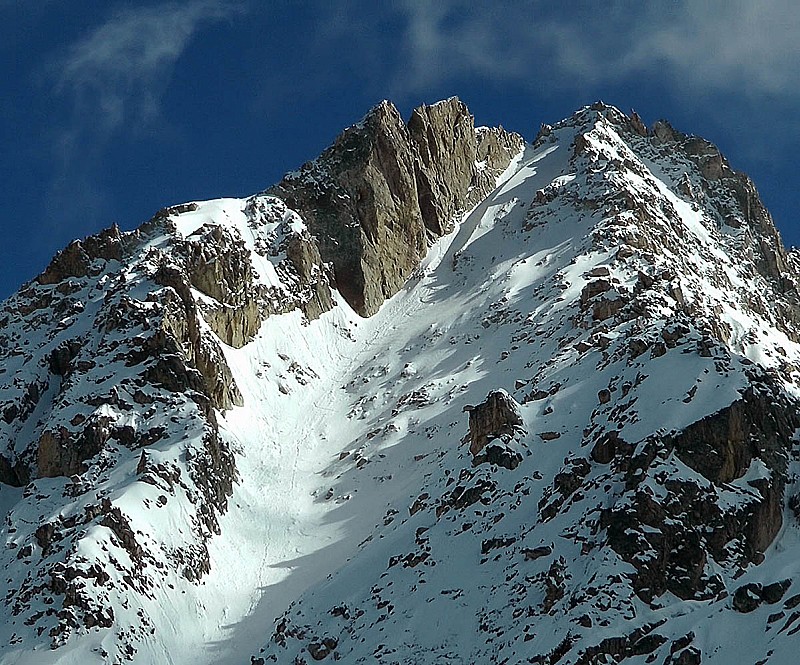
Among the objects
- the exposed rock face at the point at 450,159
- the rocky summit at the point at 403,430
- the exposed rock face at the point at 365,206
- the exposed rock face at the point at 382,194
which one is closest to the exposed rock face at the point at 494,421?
the rocky summit at the point at 403,430

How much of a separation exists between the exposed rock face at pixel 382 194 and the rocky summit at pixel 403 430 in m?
0.40

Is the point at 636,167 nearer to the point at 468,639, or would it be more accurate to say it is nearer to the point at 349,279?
the point at 349,279

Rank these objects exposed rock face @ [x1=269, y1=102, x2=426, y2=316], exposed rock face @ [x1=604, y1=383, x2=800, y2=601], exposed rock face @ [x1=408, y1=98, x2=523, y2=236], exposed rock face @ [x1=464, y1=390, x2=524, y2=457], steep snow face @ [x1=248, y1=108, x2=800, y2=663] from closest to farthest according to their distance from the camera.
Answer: steep snow face @ [x1=248, y1=108, x2=800, y2=663] → exposed rock face @ [x1=604, y1=383, x2=800, y2=601] → exposed rock face @ [x1=464, y1=390, x2=524, y2=457] → exposed rock face @ [x1=269, y1=102, x2=426, y2=316] → exposed rock face @ [x1=408, y1=98, x2=523, y2=236]

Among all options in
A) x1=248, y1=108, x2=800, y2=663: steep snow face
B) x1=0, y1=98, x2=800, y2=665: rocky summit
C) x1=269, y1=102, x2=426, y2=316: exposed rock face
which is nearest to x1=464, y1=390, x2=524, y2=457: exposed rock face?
x1=0, y1=98, x2=800, y2=665: rocky summit

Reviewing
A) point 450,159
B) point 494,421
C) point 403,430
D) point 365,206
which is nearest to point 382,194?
point 365,206

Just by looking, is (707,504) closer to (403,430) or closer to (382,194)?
(403,430)

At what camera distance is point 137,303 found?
7712cm

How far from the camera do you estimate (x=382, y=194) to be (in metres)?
109

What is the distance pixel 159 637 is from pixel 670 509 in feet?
85.9

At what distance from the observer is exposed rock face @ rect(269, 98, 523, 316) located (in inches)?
3979

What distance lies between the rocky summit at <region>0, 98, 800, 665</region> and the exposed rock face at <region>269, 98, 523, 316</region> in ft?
1.30

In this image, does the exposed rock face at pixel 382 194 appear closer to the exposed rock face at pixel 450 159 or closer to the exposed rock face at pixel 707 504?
the exposed rock face at pixel 450 159

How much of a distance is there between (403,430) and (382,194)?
41.0 metres

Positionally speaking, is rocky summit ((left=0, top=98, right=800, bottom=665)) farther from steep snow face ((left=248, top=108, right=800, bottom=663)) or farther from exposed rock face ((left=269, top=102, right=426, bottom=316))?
exposed rock face ((left=269, top=102, right=426, bottom=316))
